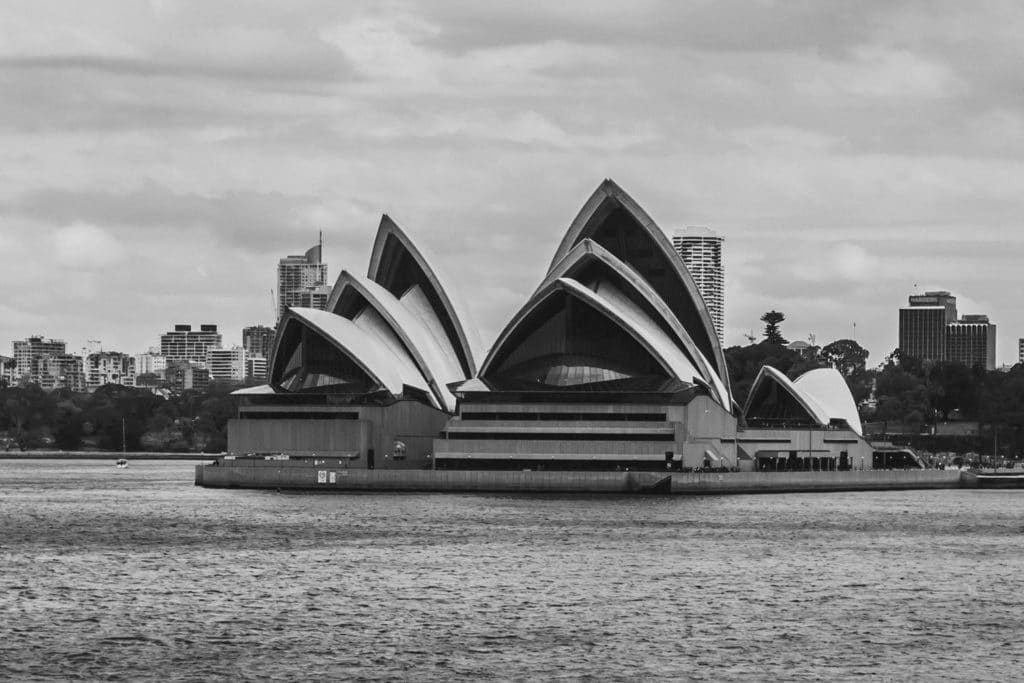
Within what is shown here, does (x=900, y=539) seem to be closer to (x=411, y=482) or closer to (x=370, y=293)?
(x=411, y=482)

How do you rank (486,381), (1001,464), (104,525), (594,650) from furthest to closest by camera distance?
(1001,464)
(486,381)
(104,525)
(594,650)

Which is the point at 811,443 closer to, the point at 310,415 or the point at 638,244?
the point at 638,244

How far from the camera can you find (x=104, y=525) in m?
74.1

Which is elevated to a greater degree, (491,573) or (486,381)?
(486,381)

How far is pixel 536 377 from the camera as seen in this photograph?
344ft

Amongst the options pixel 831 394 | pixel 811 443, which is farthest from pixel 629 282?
pixel 831 394

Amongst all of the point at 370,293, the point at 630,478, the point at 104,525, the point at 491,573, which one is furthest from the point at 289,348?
the point at 491,573

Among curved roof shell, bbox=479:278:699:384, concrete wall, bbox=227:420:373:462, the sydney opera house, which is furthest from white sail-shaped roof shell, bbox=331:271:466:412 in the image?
concrete wall, bbox=227:420:373:462

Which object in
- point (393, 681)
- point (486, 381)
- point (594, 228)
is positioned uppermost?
point (594, 228)

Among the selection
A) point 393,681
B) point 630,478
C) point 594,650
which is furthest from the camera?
point 630,478

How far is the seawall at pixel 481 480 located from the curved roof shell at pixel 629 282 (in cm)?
787

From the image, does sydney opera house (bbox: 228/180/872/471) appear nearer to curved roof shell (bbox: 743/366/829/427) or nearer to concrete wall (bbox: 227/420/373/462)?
concrete wall (bbox: 227/420/373/462)

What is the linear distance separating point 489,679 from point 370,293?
71.2m

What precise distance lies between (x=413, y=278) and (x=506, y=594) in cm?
6353
